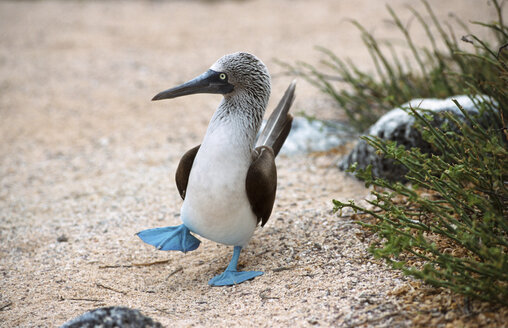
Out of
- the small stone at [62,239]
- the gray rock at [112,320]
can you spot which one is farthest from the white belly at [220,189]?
the small stone at [62,239]

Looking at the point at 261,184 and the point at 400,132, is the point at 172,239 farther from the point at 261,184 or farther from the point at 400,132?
the point at 400,132

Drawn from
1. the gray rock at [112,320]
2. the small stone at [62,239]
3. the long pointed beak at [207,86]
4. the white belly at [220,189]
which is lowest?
the small stone at [62,239]

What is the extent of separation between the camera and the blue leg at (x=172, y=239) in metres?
3.06

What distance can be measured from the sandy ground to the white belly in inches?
14.9

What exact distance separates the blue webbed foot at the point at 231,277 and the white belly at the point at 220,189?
23 cm

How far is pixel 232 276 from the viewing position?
2.96 metres

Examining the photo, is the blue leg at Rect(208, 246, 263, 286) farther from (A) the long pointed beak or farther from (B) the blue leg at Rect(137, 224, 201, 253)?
(A) the long pointed beak

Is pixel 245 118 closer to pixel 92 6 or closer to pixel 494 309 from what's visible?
pixel 494 309

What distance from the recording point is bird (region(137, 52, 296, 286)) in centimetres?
279

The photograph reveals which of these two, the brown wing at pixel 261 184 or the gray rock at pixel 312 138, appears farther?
the gray rock at pixel 312 138

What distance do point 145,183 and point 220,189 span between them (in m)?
2.16

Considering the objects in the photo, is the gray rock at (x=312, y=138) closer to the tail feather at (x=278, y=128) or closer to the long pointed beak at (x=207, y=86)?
the tail feather at (x=278, y=128)

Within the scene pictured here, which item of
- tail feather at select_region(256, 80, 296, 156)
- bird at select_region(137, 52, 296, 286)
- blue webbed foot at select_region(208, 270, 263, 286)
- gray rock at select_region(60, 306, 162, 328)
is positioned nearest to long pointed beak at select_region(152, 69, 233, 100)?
bird at select_region(137, 52, 296, 286)

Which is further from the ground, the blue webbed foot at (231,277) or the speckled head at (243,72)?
the speckled head at (243,72)
